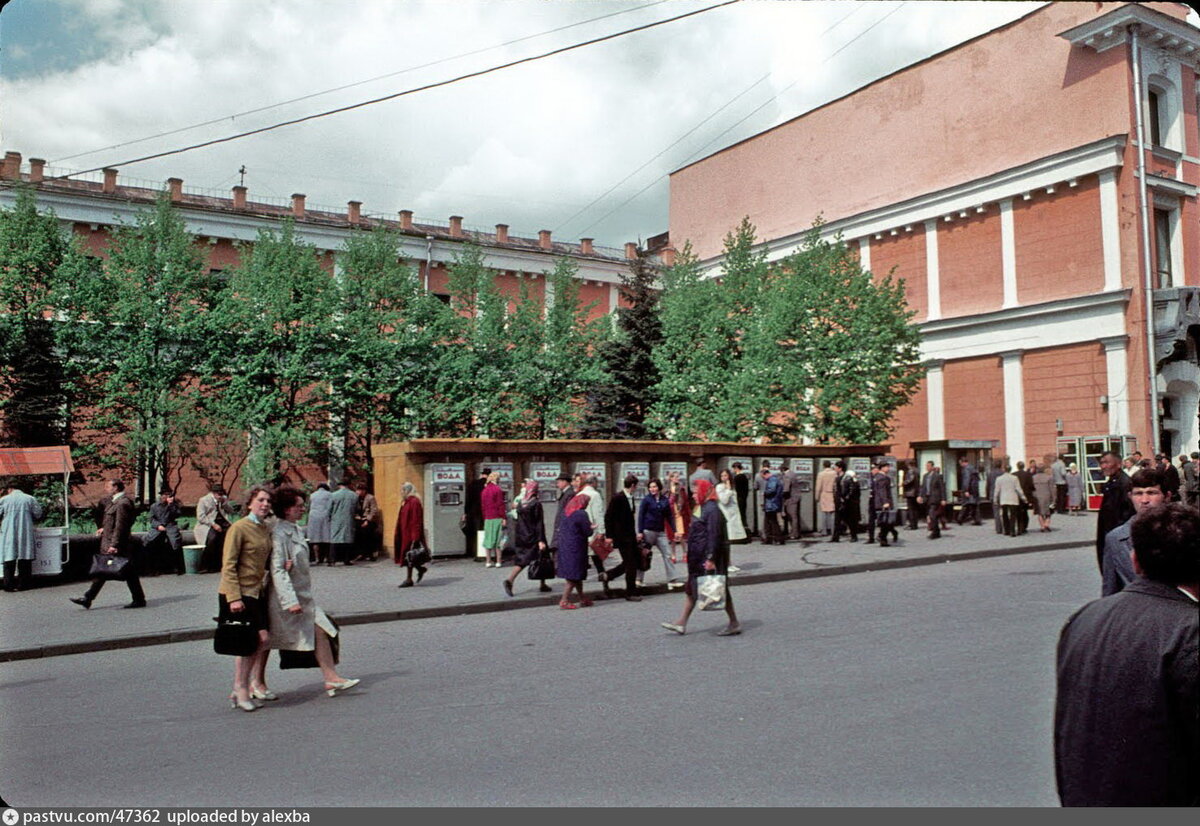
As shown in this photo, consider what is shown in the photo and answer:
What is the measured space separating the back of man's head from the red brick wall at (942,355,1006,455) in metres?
34.5

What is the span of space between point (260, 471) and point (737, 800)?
19.6 metres

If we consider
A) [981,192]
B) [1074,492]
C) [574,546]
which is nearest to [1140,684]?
[574,546]

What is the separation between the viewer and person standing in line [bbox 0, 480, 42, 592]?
1505 centimetres

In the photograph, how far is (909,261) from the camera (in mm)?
38875

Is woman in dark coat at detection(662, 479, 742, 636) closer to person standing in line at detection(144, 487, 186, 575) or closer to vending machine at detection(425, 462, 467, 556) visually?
vending machine at detection(425, 462, 467, 556)

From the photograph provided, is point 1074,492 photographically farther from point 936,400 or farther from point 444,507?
point 444,507

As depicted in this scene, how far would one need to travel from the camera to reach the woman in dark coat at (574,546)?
42.2 ft

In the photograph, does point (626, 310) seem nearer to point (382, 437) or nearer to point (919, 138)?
point (382, 437)

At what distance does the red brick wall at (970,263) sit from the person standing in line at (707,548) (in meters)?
28.9

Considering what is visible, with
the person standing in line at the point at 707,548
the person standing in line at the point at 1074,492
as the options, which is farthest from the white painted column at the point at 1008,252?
the person standing in line at the point at 707,548

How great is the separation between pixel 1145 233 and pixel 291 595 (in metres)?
32.3

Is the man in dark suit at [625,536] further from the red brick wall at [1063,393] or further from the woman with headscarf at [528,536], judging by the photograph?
the red brick wall at [1063,393]

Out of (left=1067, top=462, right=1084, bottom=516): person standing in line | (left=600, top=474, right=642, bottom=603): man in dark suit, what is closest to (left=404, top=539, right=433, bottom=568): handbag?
(left=600, top=474, right=642, bottom=603): man in dark suit
